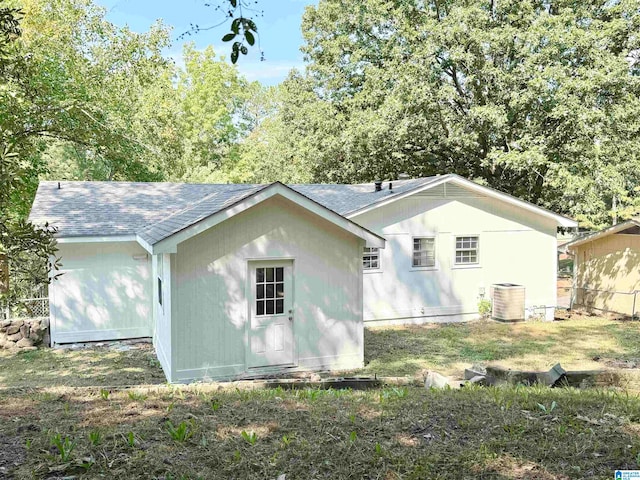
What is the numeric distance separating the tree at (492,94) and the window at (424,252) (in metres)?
6.60

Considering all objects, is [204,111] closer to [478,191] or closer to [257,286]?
[478,191]

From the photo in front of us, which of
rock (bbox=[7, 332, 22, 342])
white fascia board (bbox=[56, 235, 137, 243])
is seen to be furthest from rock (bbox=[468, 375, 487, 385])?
rock (bbox=[7, 332, 22, 342])

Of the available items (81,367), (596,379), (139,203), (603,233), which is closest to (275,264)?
(81,367)

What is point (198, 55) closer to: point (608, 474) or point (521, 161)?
point (521, 161)

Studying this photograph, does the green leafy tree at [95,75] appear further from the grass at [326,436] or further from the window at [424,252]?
the grass at [326,436]

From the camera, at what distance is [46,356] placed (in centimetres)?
1188

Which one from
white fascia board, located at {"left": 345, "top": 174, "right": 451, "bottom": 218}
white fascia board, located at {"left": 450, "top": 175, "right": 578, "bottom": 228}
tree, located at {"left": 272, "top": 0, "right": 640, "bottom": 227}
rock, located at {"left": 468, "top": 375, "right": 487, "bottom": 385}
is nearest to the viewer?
rock, located at {"left": 468, "top": 375, "right": 487, "bottom": 385}

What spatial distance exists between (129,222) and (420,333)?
832 centimetres

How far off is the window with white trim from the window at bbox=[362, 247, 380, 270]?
9.02 feet

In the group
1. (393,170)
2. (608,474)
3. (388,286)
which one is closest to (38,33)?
(393,170)

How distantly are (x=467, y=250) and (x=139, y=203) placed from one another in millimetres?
10096

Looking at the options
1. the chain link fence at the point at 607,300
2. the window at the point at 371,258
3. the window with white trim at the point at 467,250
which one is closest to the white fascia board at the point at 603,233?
the chain link fence at the point at 607,300

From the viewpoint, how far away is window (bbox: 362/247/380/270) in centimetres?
1548

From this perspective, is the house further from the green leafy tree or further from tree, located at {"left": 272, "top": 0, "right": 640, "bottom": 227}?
tree, located at {"left": 272, "top": 0, "right": 640, "bottom": 227}
